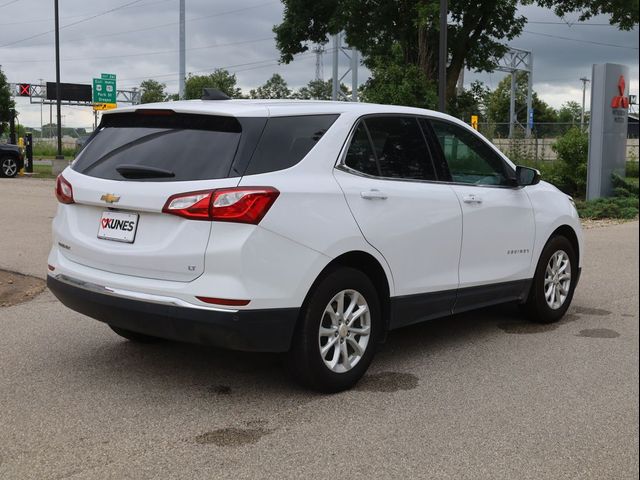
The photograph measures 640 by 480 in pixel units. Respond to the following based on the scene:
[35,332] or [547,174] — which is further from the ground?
[547,174]

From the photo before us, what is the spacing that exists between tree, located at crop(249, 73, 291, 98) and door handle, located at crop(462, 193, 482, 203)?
231 feet

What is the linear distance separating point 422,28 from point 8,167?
16367 mm

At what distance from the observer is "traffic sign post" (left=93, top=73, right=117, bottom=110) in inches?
1377

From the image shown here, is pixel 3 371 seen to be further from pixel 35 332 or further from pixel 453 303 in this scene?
pixel 453 303

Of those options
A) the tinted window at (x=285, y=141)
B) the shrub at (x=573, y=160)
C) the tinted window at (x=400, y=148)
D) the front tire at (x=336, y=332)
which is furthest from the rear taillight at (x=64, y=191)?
the shrub at (x=573, y=160)

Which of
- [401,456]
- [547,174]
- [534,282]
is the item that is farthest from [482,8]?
[401,456]

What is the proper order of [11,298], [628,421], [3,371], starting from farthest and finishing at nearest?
1. [11,298]
2. [3,371]
3. [628,421]

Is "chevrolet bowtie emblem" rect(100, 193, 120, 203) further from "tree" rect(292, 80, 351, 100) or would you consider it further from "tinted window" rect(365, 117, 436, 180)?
"tree" rect(292, 80, 351, 100)

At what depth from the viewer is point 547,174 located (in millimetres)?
19562

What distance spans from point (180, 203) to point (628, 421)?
2.62 m

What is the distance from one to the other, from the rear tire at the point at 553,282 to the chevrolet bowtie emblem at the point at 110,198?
3458mm

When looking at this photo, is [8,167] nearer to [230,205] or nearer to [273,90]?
[230,205]

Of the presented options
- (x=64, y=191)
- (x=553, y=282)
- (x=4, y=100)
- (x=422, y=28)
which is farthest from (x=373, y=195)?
(x=4, y=100)

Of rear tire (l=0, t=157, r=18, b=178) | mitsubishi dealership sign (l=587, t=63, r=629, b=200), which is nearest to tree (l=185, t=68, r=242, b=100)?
rear tire (l=0, t=157, r=18, b=178)
